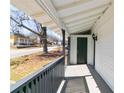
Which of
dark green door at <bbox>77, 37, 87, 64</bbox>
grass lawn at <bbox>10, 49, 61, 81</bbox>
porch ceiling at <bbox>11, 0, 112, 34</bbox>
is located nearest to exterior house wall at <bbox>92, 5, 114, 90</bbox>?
porch ceiling at <bbox>11, 0, 112, 34</bbox>

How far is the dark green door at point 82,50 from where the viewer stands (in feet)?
51.6

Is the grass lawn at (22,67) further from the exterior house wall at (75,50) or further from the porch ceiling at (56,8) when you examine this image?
the exterior house wall at (75,50)

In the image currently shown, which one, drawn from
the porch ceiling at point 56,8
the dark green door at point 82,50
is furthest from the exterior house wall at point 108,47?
the dark green door at point 82,50

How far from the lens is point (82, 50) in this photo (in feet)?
52.2

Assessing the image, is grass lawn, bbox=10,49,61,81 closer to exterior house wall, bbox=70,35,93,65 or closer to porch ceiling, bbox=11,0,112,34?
porch ceiling, bbox=11,0,112,34

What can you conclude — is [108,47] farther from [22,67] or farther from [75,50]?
[75,50]

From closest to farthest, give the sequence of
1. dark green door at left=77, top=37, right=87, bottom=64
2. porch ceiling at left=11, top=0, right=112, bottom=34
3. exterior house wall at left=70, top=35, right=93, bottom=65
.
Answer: porch ceiling at left=11, top=0, right=112, bottom=34, exterior house wall at left=70, top=35, right=93, bottom=65, dark green door at left=77, top=37, right=87, bottom=64

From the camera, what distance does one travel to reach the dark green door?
1573 cm

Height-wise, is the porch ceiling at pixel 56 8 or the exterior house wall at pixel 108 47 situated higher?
the porch ceiling at pixel 56 8

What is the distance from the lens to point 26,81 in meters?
2.78

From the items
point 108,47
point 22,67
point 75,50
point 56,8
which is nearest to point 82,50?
point 75,50

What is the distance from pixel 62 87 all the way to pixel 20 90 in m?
4.58
